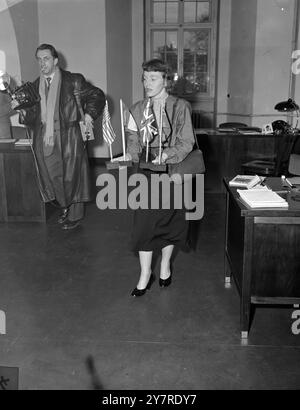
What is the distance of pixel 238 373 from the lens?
2330 millimetres

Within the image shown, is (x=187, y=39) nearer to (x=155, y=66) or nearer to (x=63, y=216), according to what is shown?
(x=63, y=216)

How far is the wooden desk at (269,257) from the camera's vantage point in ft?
8.21

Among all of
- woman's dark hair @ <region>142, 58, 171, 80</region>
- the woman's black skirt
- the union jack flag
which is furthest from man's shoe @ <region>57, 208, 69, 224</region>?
woman's dark hair @ <region>142, 58, 171, 80</region>

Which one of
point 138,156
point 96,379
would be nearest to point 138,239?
point 138,156

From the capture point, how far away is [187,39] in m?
10.6

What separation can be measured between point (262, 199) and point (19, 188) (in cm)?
301

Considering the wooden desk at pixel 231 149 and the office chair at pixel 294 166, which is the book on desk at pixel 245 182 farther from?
the wooden desk at pixel 231 149

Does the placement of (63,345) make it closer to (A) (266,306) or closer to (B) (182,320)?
(B) (182,320)

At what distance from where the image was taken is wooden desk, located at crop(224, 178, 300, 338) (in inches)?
98.5

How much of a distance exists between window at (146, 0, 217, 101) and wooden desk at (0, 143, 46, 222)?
615 cm

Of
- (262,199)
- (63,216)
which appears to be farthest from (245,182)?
(63,216)

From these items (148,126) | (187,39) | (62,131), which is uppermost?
(187,39)

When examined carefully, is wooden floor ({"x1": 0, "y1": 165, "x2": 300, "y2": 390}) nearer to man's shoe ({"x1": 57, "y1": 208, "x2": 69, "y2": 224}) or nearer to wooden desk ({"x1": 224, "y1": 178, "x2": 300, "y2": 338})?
wooden desk ({"x1": 224, "y1": 178, "x2": 300, "y2": 338})

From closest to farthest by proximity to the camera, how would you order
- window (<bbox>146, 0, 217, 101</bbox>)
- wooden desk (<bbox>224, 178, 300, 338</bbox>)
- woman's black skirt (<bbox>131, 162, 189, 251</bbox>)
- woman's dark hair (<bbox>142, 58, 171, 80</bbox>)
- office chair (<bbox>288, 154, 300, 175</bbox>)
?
wooden desk (<bbox>224, 178, 300, 338</bbox>), woman's dark hair (<bbox>142, 58, 171, 80</bbox>), woman's black skirt (<bbox>131, 162, 189, 251</bbox>), office chair (<bbox>288, 154, 300, 175</bbox>), window (<bbox>146, 0, 217, 101</bbox>)
